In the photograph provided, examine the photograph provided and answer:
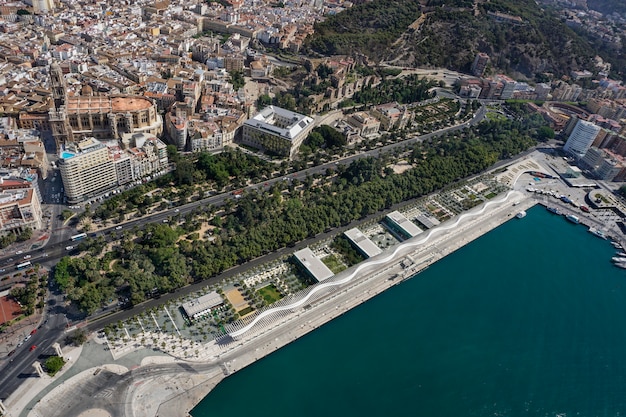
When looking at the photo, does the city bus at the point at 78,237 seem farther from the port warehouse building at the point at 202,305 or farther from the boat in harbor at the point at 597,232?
the boat in harbor at the point at 597,232

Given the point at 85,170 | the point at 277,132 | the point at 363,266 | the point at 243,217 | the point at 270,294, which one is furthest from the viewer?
the point at 277,132

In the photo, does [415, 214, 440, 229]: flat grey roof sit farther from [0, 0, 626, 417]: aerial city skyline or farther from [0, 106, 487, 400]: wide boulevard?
[0, 106, 487, 400]: wide boulevard

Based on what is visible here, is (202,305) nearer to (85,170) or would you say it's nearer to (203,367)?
(203,367)

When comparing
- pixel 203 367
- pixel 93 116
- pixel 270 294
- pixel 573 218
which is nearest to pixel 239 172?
pixel 270 294

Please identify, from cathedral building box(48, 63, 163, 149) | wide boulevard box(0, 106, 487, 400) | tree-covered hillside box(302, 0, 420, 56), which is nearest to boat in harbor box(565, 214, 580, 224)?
wide boulevard box(0, 106, 487, 400)

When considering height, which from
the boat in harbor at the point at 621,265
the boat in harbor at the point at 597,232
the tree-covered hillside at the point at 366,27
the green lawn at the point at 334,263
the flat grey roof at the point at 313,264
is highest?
the tree-covered hillside at the point at 366,27

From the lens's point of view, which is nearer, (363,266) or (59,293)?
(59,293)

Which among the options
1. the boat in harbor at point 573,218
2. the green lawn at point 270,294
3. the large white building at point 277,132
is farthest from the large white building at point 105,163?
the boat in harbor at point 573,218
